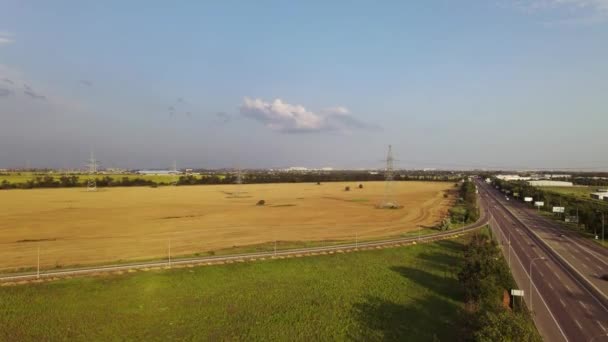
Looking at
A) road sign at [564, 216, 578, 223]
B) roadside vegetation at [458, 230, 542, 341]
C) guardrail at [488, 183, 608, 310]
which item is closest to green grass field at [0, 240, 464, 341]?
roadside vegetation at [458, 230, 542, 341]

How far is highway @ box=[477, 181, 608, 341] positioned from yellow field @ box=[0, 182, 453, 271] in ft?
76.7

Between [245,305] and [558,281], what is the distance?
3380 cm

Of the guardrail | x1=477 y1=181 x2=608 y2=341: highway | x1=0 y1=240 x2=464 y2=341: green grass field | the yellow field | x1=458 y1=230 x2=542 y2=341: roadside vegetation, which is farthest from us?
the yellow field

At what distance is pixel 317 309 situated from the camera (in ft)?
116

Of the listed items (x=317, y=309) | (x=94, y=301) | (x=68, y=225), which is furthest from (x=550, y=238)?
(x=68, y=225)

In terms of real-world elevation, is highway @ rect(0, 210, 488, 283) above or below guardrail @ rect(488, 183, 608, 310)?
above

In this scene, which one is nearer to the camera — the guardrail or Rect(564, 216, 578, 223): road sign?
the guardrail

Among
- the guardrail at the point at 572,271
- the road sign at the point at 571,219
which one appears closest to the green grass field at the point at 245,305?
the guardrail at the point at 572,271

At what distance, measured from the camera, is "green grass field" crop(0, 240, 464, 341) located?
30.2 meters

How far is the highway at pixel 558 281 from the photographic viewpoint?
30594mm

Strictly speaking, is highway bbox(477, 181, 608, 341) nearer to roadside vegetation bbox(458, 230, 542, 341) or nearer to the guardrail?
the guardrail

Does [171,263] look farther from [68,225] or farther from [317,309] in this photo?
[68,225]

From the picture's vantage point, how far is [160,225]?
3152 inches

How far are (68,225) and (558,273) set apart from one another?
271 feet
